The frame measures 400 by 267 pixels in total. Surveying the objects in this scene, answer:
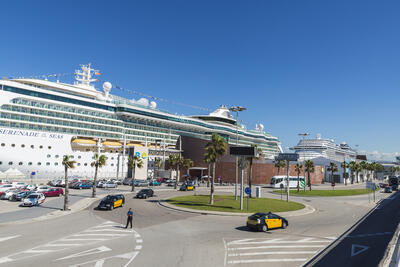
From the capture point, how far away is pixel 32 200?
2859cm

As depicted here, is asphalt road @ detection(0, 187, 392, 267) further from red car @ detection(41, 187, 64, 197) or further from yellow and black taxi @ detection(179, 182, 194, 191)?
yellow and black taxi @ detection(179, 182, 194, 191)

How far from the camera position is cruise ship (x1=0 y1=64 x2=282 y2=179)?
50938 millimetres

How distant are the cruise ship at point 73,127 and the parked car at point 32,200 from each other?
19.6m

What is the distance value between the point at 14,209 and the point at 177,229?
62.2ft

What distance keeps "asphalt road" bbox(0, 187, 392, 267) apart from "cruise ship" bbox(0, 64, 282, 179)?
1704 cm

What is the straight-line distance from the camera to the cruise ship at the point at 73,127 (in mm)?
50938

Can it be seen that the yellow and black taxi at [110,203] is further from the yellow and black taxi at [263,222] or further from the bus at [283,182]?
the bus at [283,182]

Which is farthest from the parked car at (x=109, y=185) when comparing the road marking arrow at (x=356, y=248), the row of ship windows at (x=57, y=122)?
the road marking arrow at (x=356, y=248)

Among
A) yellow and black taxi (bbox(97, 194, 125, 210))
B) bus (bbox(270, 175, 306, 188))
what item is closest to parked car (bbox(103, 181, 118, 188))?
yellow and black taxi (bbox(97, 194, 125, 210))

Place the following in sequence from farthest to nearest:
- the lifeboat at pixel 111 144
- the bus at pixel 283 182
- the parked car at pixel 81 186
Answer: the lifeboat at pixel 111 144
the bus at pixel 283 182
the parked car at pixel 81 186

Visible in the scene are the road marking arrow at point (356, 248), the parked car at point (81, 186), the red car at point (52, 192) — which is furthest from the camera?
the parked car at point (81, 186)

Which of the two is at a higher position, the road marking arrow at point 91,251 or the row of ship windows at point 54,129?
the row of ship windows at point 54,129

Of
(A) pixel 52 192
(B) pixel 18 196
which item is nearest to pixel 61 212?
(B) pixel 18 196

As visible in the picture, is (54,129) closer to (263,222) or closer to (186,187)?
(186,187)
